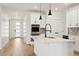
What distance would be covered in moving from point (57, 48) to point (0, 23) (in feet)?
11.9

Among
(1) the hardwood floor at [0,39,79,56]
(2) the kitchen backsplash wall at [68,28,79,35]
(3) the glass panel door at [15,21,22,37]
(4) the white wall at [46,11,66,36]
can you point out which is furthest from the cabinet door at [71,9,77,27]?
(3) the glass panel door at [15,21,22,37]

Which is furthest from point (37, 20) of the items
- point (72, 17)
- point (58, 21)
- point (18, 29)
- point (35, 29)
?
point (18, 29)

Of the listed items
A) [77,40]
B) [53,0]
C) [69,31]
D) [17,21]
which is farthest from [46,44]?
[17,21]

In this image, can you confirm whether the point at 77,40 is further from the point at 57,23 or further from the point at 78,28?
the point at 57,23

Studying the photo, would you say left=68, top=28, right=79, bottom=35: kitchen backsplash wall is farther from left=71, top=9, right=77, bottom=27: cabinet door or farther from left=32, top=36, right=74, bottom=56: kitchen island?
left=32, top=36, right=74, bottom=56: kitchen island

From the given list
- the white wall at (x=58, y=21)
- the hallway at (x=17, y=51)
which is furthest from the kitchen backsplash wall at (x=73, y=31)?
the hallway at (x=17, y=51)

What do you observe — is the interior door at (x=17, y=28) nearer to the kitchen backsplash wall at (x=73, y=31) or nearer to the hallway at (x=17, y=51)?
the hallway at (x=17, y=51)

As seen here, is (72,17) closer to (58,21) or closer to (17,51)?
(58,21)

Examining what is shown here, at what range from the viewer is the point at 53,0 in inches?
62.4

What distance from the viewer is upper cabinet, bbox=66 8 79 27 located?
628 centimetres

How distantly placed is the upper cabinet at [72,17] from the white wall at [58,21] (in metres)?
0.30

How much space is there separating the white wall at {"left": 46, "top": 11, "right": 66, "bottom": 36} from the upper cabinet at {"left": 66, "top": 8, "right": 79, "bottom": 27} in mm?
297

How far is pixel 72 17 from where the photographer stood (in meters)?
6.70

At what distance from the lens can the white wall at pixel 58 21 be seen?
23.6ft
